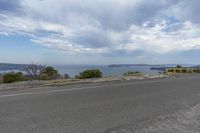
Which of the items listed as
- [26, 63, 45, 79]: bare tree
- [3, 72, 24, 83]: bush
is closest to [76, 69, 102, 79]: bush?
[3, 72, 24, 83]: bush

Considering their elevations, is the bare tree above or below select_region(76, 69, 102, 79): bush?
above

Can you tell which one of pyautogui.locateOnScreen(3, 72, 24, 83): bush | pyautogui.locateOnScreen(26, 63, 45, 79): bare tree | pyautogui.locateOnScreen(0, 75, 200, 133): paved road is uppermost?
pyautogui.locateOnScreen(26, 63, 45, 79): bare tree

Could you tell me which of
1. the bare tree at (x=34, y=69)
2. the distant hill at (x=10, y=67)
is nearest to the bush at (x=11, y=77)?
the distant hill at (x=10, y=67)

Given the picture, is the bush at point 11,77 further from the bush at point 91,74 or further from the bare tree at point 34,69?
the bare tree at point 34,69

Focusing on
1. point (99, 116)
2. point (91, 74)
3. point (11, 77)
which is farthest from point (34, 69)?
point (99, 116)

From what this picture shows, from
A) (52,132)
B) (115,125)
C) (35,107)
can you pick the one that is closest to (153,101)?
(115,125)

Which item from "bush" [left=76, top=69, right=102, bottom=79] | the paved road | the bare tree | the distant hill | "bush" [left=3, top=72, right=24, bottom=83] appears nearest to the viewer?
the paved road

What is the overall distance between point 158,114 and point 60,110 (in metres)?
2.93

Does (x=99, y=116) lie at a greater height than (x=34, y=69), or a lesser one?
lesser

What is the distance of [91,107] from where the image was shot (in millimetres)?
7816

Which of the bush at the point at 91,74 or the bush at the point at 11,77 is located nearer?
the bush at the point at 11,77

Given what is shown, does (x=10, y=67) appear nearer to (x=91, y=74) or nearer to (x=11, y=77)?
(x=11, y=77)

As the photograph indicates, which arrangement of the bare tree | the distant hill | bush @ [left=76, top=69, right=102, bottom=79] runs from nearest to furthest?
bush @ [left=76, top=69, right=102, bottom=79] → the distant hill → the bare tree

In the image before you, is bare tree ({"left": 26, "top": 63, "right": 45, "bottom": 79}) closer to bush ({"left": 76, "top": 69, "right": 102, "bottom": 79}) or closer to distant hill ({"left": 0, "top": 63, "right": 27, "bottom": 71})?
distant hill ({"left": 0, "top": 63, "right": 27, "bottom": 71})
